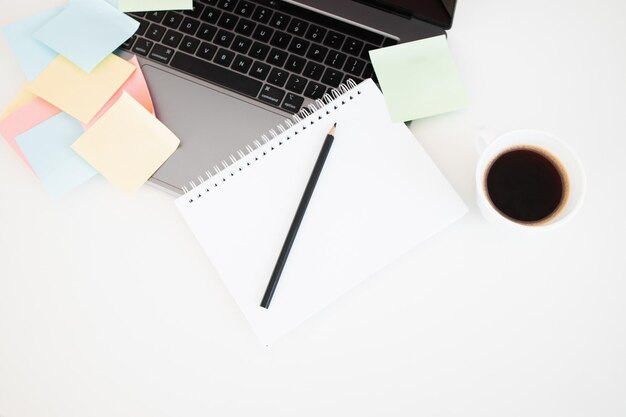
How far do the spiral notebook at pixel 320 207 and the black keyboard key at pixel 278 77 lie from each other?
Result: 0.05m

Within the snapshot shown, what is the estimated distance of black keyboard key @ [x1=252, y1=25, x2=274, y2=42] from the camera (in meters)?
0.63

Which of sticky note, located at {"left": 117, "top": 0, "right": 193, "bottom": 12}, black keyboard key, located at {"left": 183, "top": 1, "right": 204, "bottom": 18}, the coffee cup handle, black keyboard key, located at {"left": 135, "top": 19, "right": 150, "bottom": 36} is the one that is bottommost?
the coffee cup handle

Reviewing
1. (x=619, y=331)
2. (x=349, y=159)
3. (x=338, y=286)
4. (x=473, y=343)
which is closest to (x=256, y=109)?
(x=349, y=159)

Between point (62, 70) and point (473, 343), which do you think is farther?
point (62, 70)

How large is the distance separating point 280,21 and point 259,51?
5 cm

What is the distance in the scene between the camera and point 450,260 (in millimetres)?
554

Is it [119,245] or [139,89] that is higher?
[139,89]

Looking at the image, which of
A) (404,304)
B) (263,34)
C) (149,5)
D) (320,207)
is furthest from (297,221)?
(149,5)

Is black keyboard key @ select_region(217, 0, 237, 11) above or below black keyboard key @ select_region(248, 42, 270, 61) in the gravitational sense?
above

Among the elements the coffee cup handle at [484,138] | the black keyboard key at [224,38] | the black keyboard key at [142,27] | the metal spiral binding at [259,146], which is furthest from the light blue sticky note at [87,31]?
the coffee cup handle at [484,138]

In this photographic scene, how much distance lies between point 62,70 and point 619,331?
2.32 feet

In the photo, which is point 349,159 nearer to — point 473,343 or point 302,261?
point 302,261

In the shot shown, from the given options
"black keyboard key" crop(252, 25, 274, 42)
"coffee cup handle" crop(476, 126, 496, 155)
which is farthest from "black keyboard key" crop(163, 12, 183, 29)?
"coffee cup handle" crop(476, 126, 496, 155)

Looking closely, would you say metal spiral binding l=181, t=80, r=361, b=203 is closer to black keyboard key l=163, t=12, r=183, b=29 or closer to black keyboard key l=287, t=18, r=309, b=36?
black keyboard key l=287, t=18, r=309, b=36
